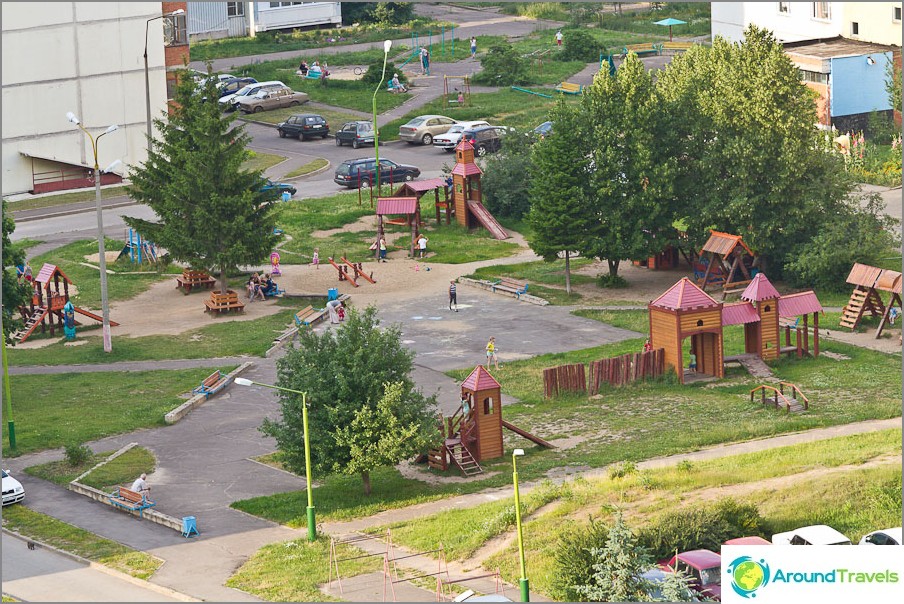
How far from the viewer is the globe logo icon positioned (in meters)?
34.2

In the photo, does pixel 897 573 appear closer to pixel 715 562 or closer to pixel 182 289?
pixel 715 562

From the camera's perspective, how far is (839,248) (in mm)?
64562

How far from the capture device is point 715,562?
38.2m

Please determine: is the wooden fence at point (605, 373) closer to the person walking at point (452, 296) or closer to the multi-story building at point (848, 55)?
the person walking at point (452, 296)

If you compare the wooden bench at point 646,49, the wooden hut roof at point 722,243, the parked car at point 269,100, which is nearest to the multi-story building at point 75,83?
the parked car at point 269,100

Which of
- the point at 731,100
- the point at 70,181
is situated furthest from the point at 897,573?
the point at 70,181

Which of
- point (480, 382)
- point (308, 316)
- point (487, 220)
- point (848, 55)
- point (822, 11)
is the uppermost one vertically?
point (822, 11)

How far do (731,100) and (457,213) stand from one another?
17.9m

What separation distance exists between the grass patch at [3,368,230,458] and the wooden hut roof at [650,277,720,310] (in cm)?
1730

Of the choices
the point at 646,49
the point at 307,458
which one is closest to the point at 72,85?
the point at 646,49

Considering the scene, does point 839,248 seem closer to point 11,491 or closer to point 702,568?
point 702,568

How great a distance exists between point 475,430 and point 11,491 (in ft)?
47.0

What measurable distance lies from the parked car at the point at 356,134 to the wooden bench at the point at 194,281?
83.0ft

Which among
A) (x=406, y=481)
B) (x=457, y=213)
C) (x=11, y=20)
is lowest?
(x=406, y=481)
